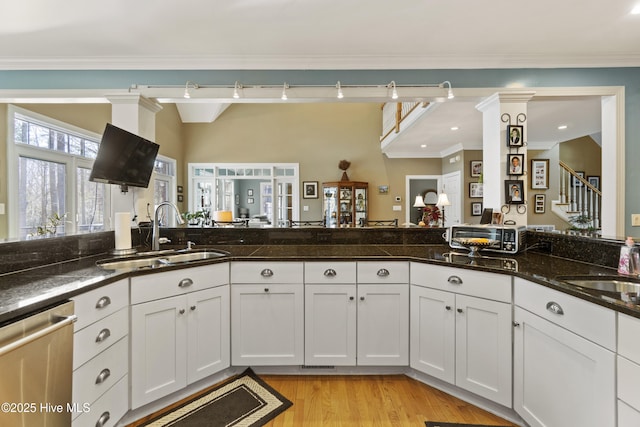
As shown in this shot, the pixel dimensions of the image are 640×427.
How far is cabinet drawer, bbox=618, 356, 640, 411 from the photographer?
3.07ft

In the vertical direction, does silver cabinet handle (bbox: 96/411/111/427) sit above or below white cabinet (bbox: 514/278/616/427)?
below

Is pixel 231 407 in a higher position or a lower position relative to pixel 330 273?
lower

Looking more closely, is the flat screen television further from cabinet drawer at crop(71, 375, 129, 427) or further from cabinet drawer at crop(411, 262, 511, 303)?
cabinet drawer at crop(411, 262, 511, 303)

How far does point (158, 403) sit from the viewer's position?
5.39 feet

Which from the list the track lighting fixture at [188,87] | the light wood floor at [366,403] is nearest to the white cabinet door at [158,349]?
the light wood floor at [366,403]

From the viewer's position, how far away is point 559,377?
4.05 ft

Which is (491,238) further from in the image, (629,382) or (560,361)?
(629,382)

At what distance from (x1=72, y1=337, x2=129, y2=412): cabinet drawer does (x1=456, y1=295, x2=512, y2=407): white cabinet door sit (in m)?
1.85

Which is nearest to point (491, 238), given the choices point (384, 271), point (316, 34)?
point (384, 271)

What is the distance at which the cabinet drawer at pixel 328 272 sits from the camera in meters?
1.89

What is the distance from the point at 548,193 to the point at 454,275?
532cm

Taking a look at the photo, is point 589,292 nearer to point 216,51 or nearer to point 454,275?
point 454,275

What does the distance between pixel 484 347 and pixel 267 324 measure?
131cm

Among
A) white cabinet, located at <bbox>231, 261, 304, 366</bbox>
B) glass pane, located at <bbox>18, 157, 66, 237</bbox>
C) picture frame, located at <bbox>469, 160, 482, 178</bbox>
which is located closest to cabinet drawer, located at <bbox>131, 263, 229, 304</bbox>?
white cabinet, located at <bbox>231, 261, 304, 366</bbox>
